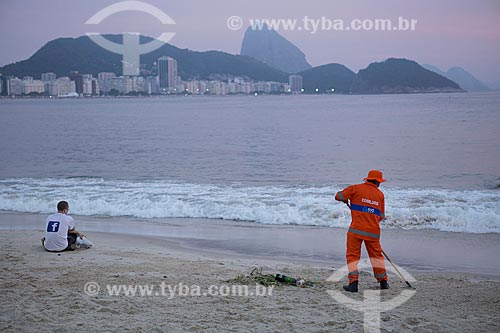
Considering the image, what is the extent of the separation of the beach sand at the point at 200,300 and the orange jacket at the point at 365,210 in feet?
2.63

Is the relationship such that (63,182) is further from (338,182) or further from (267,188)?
(338,182)

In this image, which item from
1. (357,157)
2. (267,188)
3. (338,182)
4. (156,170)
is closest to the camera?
(267,188)

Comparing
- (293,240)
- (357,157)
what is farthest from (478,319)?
(357,157)

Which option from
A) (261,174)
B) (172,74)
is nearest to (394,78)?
(172,74)

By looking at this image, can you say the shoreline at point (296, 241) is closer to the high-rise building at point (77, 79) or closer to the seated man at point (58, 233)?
the seated man at point (58, 233)

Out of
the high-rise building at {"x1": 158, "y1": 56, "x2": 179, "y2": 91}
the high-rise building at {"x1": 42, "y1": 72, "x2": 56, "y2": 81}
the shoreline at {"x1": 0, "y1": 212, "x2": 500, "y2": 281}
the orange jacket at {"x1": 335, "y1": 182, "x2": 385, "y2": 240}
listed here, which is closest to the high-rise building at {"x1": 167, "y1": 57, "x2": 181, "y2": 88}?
the high-rise building at {"x1": 158, "y1": 56, "x2": 179, "y2": 91}

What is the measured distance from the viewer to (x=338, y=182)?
20531mm

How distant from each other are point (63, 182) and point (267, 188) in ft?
26.2

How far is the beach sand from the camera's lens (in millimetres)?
5750

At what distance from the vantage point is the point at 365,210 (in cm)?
701

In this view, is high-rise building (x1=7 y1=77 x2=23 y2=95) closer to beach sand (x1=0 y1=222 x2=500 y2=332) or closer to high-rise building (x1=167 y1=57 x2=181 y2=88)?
high-rise building (x1=167 y1=57 x2=181 y2=88)

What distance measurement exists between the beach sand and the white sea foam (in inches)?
179

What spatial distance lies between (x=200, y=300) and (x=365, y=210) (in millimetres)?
2340

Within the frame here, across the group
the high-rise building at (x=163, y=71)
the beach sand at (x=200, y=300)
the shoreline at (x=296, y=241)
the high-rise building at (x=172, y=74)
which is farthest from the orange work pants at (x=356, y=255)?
the high-rise building at (x=163, y=71)
